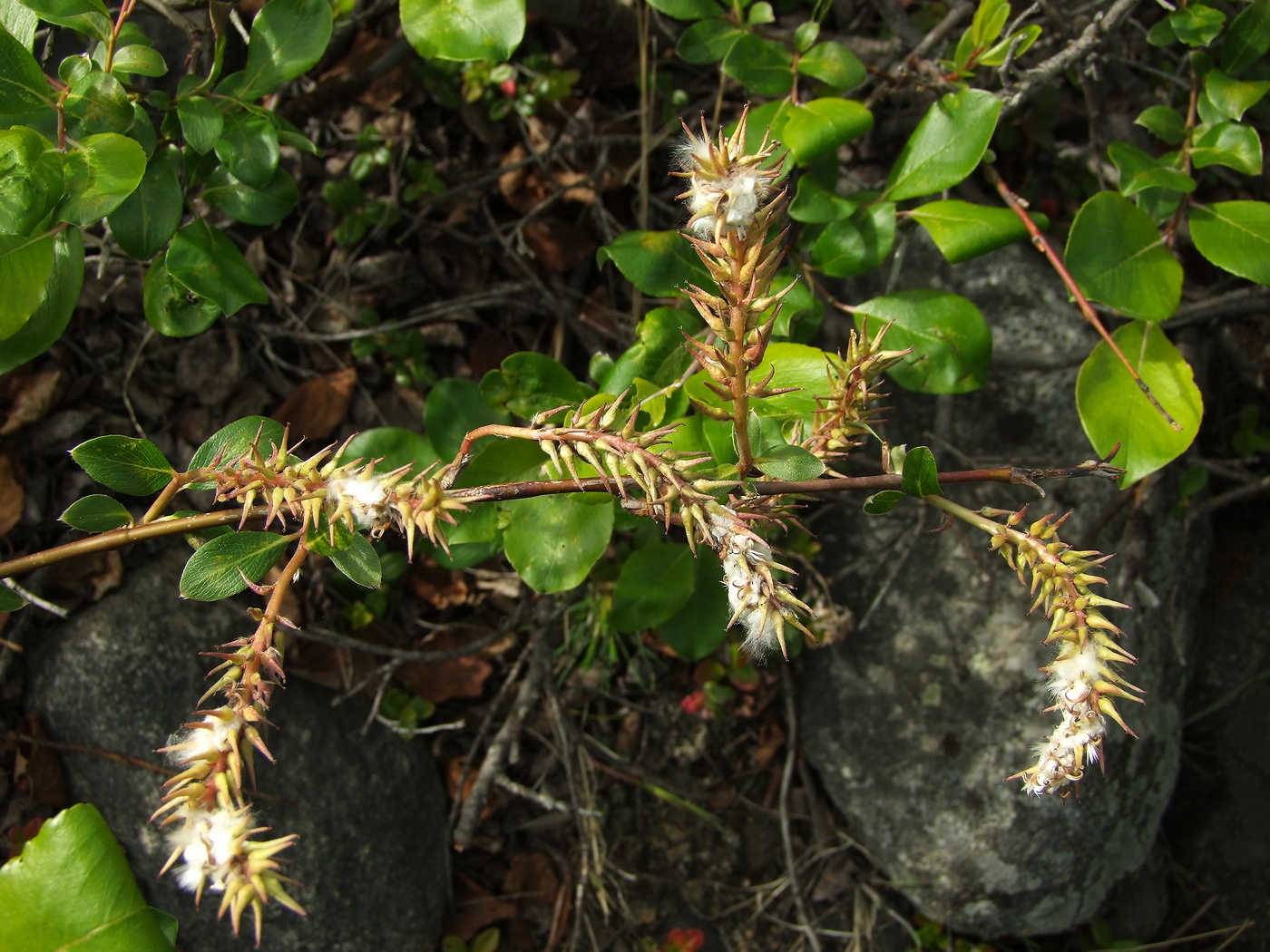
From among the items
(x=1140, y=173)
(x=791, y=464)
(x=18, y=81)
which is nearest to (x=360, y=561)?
(x=791, y=464)

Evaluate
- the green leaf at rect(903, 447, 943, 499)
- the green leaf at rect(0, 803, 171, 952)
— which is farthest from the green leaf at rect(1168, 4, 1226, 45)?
the green leaf at rect(0, 803, 171, 952)

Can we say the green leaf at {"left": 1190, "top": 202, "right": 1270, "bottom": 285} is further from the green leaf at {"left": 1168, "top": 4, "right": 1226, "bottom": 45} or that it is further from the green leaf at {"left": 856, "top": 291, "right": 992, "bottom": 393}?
the green leaf at {"left": 856, "top": 291, "right": 992, "bottom": 393}

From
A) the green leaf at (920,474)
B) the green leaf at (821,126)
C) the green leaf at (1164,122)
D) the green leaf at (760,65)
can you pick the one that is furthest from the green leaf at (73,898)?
the green leaf at (1164,122)

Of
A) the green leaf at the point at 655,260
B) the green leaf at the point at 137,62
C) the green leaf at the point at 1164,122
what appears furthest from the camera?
the green leaf at the point at 1164,122

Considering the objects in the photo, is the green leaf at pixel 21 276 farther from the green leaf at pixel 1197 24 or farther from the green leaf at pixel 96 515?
the green leaf at pixel 1197 24

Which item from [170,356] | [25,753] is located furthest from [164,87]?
[25,753]
